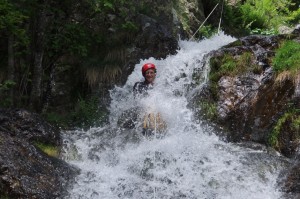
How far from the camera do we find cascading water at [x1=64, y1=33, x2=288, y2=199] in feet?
18.9

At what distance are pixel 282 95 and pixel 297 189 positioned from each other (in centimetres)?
262

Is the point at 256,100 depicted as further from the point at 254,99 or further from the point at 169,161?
the point at 169,161

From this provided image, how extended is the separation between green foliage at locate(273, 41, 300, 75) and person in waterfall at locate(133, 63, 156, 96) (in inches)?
102

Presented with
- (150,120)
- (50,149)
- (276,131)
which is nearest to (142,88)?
(150,120)

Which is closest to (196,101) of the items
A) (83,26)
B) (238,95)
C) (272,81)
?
(238,95)

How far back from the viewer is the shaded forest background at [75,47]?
8695 millimetres

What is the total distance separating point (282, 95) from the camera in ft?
25.5

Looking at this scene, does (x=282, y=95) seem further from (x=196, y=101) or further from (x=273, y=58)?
(x=196, y=101)

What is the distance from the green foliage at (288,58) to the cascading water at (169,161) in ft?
5.81

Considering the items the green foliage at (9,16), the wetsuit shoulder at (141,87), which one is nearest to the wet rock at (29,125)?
the green foliage at (9,16)

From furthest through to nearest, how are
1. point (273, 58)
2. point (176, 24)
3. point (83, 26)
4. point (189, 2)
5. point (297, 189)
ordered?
1. point (189, 2)
2. point (176, 24)
3. point (83, 26)
4. point (273, 58)
5. point (297, 189)

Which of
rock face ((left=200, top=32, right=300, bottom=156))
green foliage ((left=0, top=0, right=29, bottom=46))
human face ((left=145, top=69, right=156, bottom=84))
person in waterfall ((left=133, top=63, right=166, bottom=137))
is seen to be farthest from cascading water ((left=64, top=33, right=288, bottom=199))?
green foliage ((left=0, top=0, right=29, bottom=46))

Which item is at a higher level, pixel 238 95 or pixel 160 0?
pixel 160 0

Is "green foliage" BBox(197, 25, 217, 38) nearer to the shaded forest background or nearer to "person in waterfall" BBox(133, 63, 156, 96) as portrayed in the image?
the shaded forest background
